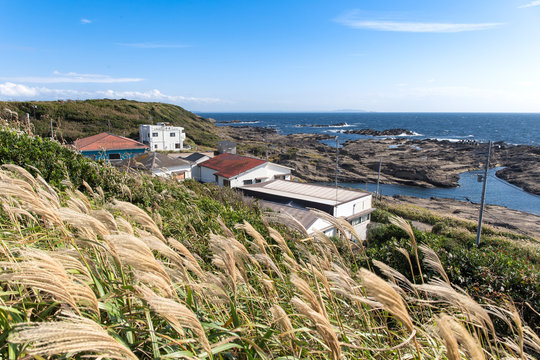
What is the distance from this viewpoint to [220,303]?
234 centimetres

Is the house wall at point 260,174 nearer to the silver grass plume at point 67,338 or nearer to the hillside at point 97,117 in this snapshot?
the silver grass plume at point 67,338

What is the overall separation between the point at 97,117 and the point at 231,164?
51.7m

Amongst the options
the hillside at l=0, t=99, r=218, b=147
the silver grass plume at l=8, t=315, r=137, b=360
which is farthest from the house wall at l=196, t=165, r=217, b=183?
the silver grass plume at l=8, t=315, r=137, b=360

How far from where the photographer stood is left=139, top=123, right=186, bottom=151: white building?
184ft

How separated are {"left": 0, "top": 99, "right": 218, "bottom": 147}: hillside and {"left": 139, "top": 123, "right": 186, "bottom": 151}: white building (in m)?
7.96

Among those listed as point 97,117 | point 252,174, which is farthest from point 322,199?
point 97,117

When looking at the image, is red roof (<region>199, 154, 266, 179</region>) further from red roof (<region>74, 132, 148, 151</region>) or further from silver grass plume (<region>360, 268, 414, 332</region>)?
silver grass plume (<region>360, 268, 414, 332</region>)

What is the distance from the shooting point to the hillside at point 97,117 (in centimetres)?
6207

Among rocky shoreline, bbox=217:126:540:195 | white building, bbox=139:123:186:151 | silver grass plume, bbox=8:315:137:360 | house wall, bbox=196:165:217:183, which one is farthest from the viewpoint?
rocky shoreline, bbox=217:126:540:195

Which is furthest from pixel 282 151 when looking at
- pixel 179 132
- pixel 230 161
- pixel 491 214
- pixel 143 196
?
pixel 143 196

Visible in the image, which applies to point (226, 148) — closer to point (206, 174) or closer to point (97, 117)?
point (206, 174)

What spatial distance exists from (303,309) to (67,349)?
0.93 m

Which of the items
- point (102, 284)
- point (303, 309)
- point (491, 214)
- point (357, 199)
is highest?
point (303, 309)

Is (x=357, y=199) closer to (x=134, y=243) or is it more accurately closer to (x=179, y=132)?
(x=134, y=243)
